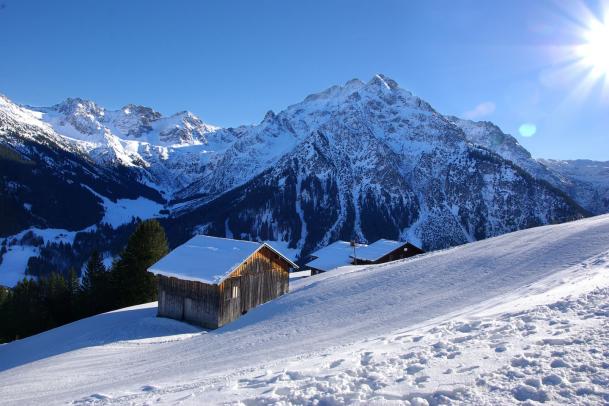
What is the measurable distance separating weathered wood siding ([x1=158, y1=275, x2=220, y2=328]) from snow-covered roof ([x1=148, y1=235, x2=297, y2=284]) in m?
0.76

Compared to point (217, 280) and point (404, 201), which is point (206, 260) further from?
point (404, 201)

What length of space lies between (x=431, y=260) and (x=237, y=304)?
1463 centimetres

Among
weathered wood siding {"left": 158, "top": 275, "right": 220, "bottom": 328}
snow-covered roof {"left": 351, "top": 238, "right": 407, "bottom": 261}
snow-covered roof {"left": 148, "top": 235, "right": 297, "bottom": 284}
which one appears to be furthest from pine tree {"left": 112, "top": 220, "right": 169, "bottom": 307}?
snow-covered roof {"left": 351, "top": 238, "right": 407, "bottom": 261}

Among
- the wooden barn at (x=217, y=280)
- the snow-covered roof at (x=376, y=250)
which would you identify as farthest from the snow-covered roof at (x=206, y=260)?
the snow-covered roof at (x=376, y=250)

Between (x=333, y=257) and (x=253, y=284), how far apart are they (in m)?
35.6

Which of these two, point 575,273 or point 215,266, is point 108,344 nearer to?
point 215,266

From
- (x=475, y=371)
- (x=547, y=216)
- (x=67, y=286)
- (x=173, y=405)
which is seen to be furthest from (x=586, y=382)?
(x=547, y=216)

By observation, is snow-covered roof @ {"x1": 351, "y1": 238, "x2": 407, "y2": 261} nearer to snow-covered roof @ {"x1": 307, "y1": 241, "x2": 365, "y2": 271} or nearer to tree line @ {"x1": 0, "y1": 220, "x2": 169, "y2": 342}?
snow-covered roof @ {"x1": 307, "y1": 241, "x2": 365, "y2": 271}

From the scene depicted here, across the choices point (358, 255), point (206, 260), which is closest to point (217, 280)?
point (206, 260)

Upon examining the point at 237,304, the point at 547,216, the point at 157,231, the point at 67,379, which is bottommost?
the point at 67,379

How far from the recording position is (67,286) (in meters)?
54.7

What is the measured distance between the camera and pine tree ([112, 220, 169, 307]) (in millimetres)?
43906

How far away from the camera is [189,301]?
30.9 meters

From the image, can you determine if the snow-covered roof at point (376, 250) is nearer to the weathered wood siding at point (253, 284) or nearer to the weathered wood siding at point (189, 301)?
the weathered wood siding at point (253, 284)
